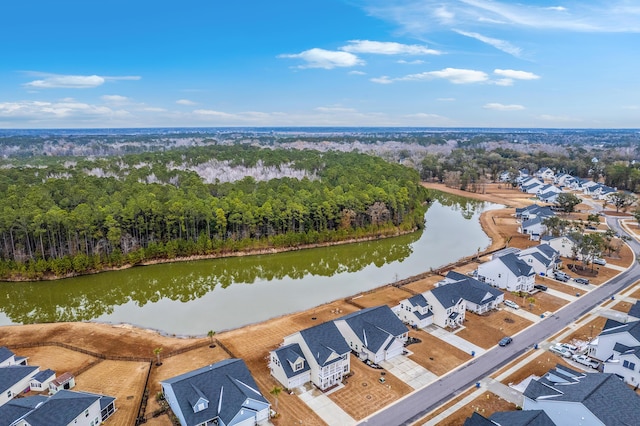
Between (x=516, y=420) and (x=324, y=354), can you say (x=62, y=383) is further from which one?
(x=516, y=420)

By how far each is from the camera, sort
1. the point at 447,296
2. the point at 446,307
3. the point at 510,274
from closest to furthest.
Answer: the point at 446,307 → the point at 447,296 → the point at 510,274

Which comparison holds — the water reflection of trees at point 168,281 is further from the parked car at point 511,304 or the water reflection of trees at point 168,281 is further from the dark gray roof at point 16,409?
the parked car at point 511,304

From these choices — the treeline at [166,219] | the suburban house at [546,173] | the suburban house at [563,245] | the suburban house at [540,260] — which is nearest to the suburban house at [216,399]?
the treeline at [166,219]

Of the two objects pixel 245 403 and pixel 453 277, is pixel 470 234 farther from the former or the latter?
pixel 245 403

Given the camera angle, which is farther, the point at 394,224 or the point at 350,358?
the point at 394,224

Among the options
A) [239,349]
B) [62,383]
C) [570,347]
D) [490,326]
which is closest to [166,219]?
[239,349]

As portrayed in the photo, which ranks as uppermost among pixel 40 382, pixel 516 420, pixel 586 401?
pixel 586 401

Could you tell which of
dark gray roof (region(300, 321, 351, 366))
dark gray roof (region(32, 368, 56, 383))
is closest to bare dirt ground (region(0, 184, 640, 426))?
dark gray roof (region(32, 368, 56, 383))

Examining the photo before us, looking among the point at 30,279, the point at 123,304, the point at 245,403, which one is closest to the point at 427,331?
the point at 245,403
